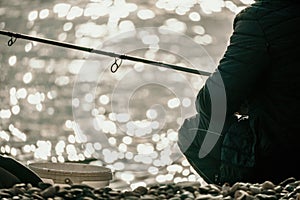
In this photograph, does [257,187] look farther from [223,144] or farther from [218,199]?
[223,144]

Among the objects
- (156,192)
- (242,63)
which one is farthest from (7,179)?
(242,63)

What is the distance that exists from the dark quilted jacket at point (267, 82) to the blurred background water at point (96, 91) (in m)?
3.92

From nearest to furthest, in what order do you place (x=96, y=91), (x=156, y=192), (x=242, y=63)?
(x=156, y=192) < (x=242, y=63) < (x=96, y=91)

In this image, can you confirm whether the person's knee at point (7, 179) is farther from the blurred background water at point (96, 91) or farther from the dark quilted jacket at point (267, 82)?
the blurred background water at point (96, 91)

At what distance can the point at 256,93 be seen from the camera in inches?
95.5

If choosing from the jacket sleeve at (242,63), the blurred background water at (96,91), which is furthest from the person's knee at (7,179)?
the blurred background water at (96,91)

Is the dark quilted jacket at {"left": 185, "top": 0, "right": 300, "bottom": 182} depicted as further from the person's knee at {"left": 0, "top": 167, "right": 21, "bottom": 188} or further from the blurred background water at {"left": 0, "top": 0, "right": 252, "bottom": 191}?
the blurred background water at {"left": 0, "top": 0, "right": 252, "bottom": 191}

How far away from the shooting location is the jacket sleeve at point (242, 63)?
2293 mm

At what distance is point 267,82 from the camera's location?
2.39 metres

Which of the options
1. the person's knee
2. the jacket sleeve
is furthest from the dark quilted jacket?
the person's knee

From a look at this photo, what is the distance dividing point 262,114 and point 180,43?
26.5 ft

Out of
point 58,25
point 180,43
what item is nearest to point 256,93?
point 58,25

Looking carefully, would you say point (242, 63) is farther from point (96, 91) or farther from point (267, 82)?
point (96, 91)

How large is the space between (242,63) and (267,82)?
0.13 m
